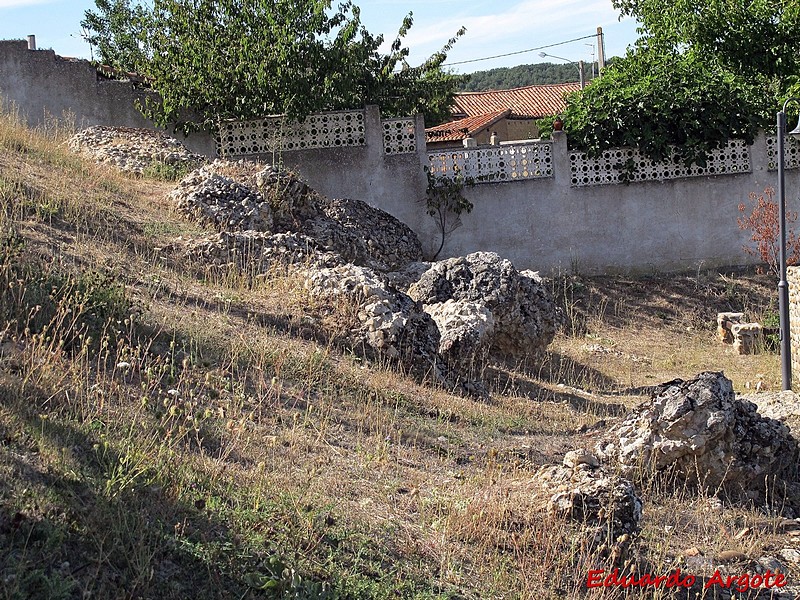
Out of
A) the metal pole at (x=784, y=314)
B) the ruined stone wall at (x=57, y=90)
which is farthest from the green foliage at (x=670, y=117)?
the ruined stone wall at (x=57, y=90)

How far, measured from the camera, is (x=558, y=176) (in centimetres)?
1558

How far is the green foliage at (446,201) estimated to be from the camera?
1521 cm

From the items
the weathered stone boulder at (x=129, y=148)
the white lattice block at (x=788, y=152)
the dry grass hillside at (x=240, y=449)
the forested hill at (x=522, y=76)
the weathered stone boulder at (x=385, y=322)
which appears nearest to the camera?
the dry grass hillside at (x=240, y=449)

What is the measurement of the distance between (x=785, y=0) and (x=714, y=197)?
3.80 metres

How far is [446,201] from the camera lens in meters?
15.3

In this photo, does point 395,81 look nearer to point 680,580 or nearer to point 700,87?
point 700,87

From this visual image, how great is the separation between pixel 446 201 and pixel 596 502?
10.4 meters

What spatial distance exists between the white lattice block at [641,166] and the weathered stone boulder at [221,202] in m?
6.56

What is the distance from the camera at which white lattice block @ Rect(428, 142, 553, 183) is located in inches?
608

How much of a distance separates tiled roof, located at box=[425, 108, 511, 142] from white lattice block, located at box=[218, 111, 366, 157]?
15106mm

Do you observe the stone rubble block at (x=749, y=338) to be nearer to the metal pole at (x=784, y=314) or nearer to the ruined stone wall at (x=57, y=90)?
the metal pole at (x=784, y=314)

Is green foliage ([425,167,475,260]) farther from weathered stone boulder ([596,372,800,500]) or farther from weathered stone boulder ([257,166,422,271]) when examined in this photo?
weathered stone boulder ([596,372,800,500])

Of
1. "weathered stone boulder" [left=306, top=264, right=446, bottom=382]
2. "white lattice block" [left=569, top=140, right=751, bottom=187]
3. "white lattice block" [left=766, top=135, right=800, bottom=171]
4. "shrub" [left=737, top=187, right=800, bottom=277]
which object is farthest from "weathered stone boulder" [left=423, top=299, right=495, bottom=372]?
"white lattice block" [left=766, top=135, right=800, bottom=171]

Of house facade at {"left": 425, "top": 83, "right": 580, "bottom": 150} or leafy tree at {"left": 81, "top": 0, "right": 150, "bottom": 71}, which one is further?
house facade at {"left": 425, "top": 83, "right": 580, "bottom": 150}
